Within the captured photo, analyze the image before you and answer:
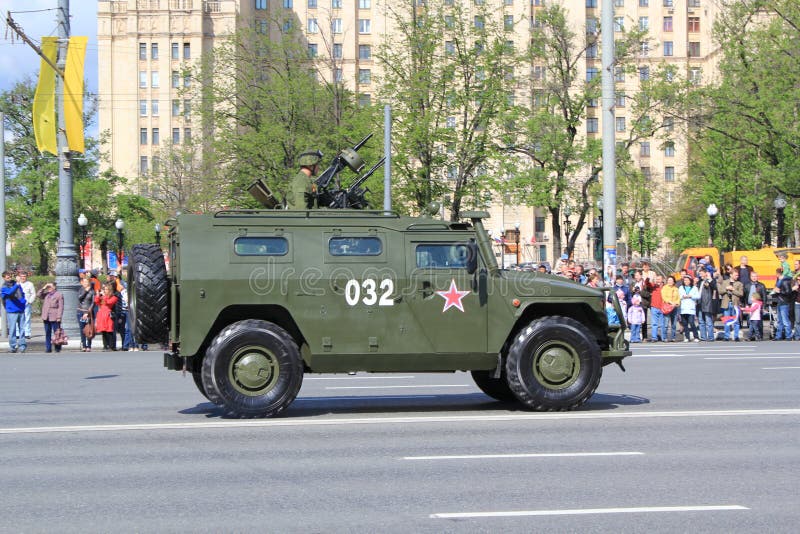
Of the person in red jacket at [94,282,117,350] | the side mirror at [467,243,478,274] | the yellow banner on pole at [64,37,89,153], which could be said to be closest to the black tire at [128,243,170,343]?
the side mirror at [467,243,478,274]

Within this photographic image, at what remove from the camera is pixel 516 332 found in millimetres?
12391

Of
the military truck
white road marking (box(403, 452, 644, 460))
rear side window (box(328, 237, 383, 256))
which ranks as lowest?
white road marking (box(403, 452, 644, 460))

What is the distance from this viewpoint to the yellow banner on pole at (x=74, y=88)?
87.1ft

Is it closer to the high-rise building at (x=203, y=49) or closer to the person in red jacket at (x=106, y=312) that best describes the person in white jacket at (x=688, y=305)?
the person in red jacket at (x=106, y=312)

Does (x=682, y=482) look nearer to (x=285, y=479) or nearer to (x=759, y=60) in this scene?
(x=285, y=479)

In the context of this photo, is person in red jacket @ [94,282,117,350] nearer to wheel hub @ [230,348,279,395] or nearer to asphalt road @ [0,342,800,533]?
asphalt road @ [0,342,800,533]

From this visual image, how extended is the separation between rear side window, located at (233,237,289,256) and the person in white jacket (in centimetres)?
1732

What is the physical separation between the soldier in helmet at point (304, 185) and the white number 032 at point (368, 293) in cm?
196

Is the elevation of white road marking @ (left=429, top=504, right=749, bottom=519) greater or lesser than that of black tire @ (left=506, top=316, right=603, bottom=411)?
lesser

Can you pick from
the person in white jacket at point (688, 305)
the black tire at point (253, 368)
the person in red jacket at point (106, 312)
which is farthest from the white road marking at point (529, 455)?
the person in white jacket at point (688, 305)

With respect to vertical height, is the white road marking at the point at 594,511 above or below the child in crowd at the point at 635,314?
below

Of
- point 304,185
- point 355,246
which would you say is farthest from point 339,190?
point 355,246

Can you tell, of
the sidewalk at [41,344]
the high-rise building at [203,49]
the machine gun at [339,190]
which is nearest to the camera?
the machine gun at [339,190]

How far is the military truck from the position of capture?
11766 millimetres
